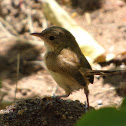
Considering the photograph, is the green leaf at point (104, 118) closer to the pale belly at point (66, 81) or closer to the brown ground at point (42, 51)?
the pale belly at point (66, 81)

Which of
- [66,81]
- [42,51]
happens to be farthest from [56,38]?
[42,51]

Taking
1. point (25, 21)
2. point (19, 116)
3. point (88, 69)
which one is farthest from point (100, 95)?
point (25, 21)

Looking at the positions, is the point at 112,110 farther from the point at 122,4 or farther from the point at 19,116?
the point at 122,4

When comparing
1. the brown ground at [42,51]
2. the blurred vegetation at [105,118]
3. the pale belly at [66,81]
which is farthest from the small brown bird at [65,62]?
the blurred vegetation at [105,118]

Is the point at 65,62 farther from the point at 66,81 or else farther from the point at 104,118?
the point at 104,118

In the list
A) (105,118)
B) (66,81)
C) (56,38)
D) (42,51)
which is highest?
(42,51)

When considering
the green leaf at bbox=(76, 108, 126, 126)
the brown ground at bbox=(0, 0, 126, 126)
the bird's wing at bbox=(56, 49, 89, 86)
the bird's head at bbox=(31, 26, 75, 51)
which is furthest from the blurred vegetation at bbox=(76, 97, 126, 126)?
the brown ground at bbox=(0, 0, 126, 126)

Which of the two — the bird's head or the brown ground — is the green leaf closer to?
the bird's head

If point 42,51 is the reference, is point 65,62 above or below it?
below
